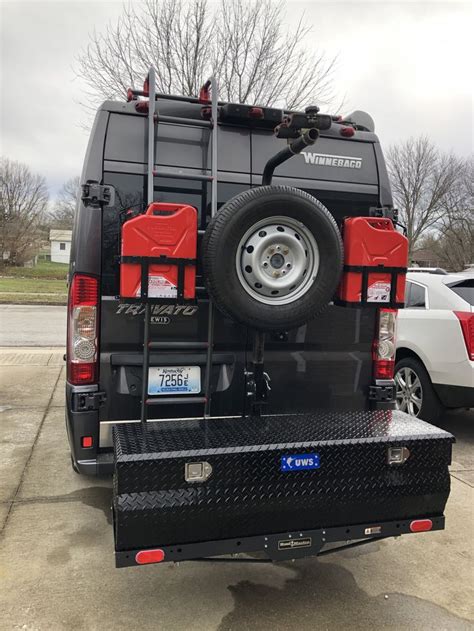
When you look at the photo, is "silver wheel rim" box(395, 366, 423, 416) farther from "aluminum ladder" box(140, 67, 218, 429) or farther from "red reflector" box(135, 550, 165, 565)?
"red reflector" box(135, 550, 165, 565)

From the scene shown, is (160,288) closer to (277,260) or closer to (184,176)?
(277,260)

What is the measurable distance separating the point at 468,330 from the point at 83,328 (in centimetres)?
380

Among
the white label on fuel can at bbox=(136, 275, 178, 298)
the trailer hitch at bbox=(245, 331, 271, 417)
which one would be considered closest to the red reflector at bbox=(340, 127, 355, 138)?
the trailer hitch at bbox=(245, 331, 271, 417)

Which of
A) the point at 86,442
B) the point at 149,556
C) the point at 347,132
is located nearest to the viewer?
the point at 149,556

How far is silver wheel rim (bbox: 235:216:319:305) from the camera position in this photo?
2.66 m

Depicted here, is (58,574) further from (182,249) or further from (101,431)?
(182,249)

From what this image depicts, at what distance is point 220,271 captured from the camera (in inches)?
101

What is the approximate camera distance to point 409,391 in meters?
5.75

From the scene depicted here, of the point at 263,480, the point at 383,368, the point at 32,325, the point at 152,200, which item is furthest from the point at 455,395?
the point at 32,325

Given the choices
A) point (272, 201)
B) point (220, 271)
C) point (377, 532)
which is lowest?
point (377, 532)

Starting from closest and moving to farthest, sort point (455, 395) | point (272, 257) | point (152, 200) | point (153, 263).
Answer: point (153, 263) → point (272, 257) → point (152, 200) → point (455, 395)

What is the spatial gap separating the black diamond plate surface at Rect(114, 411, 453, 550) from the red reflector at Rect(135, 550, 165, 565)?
38 mm

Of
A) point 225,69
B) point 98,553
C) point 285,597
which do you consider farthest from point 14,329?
point 285,597

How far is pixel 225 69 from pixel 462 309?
26.3 feet
